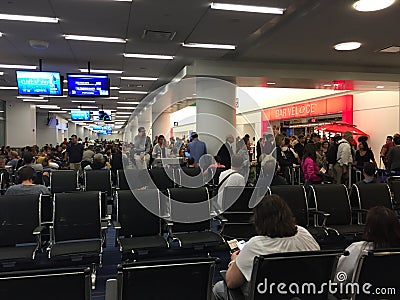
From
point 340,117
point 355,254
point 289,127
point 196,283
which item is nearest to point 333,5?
point 355,254

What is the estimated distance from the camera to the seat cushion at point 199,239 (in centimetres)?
376

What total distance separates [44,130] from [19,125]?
8050 millimetres

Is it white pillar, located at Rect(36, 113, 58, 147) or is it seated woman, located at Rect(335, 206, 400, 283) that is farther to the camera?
white pillar, located at Rect(36, 113, 58, 147)

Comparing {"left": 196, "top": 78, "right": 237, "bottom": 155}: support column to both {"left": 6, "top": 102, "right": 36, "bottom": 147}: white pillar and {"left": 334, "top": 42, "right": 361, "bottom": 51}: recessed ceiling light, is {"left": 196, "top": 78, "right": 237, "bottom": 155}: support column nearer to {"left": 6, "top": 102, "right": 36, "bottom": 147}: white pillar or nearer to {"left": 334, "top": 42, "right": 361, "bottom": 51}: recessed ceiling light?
{"left": 334, "top": 42, "right": 361, "bottom": 51}: recessed ceiling light

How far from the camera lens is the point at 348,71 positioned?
357 inches

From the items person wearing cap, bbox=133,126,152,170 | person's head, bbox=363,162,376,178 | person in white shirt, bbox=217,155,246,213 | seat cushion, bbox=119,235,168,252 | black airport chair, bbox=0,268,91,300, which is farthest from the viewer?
person wearing cap, bbox=133,126,152,170

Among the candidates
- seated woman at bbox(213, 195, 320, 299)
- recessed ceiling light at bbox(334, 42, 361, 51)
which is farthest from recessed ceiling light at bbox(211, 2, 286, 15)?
seated woman at bbox(213, 195, 320, 299)

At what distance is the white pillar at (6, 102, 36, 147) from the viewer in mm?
16703

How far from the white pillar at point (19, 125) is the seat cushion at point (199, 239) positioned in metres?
14.9

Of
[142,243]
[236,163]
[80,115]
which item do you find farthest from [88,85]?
[80,115]

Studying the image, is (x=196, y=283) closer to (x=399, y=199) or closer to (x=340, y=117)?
(x=399, y=199)

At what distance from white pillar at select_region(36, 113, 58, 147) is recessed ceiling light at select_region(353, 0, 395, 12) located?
2266cm

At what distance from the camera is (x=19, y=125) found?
17.0m

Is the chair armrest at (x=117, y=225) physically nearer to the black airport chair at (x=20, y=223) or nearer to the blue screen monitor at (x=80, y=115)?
the black airport chair at (x=20, y=223)
